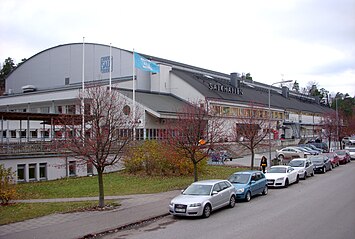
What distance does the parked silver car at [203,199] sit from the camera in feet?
50.8

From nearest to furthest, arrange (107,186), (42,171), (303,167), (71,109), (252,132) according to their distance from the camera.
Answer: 1. (107,186)
2. (42,171)
3. (303,167)
4. (252,132)
5. (71,109)

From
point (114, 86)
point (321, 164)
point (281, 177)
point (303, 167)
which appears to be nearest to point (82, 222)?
point (281, 177)

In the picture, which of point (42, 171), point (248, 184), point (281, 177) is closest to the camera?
point (248, 184)

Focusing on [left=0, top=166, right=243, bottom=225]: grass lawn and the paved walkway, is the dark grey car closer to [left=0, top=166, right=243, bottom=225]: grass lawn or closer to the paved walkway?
[left=0, top=166, right=243, bottom=225]: grass lawn

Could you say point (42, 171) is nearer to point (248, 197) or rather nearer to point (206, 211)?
point (248, 197)

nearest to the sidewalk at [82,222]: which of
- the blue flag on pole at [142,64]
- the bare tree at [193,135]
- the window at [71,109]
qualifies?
the bare tree at [193,135]

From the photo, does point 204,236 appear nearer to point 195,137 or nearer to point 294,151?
point 195,137

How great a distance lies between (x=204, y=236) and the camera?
12273 mm

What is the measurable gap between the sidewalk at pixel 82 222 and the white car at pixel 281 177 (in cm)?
890

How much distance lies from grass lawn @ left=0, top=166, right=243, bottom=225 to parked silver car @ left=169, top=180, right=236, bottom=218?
449 centimetres

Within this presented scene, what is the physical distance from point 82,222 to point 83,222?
1.4 inches

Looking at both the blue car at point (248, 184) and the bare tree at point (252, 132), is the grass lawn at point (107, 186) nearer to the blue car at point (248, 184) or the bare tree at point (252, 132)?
the bare tree at point (252, 132)

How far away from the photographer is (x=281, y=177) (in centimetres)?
2516

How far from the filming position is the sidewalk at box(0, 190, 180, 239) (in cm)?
1309
